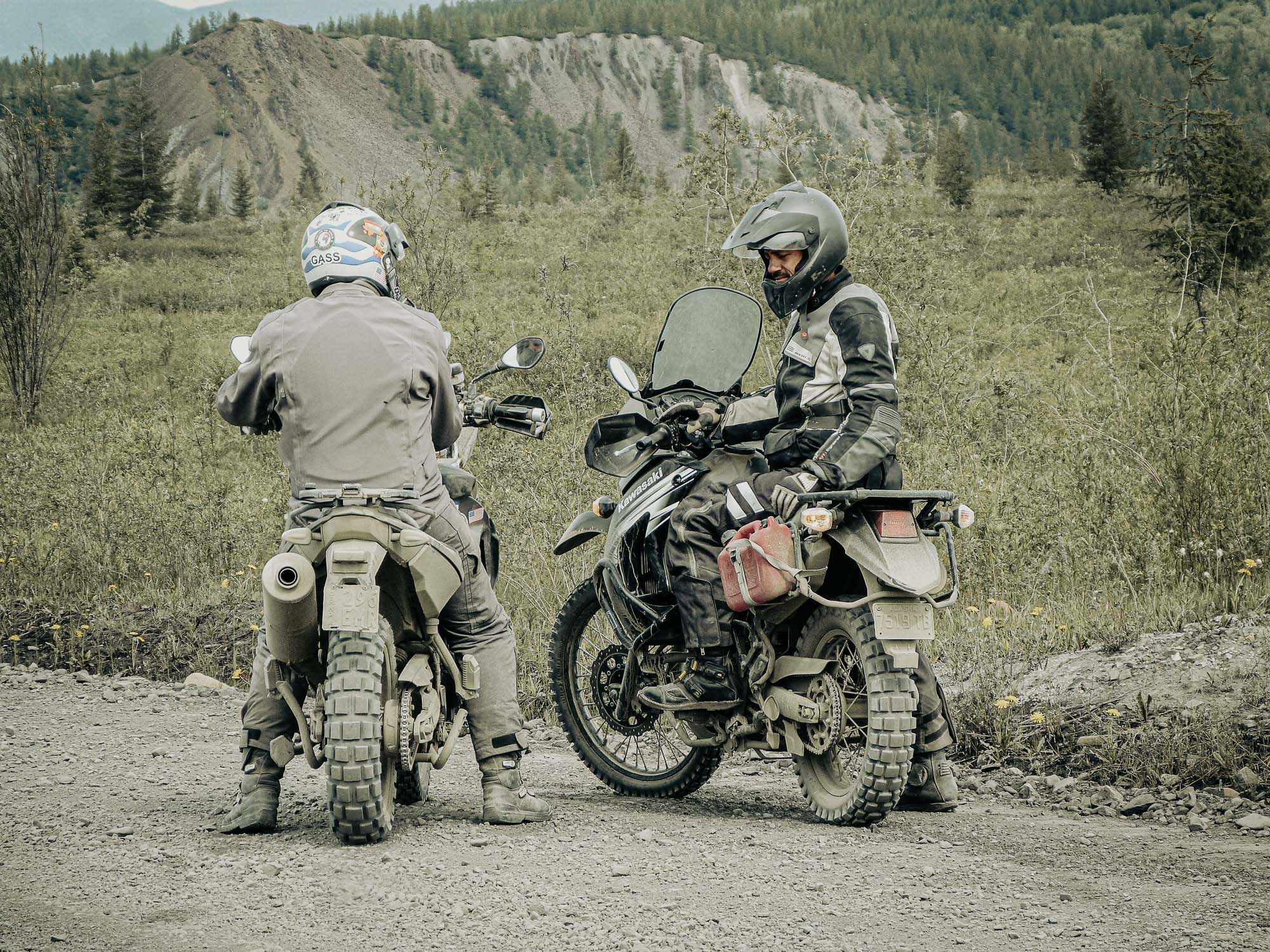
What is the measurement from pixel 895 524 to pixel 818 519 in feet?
1.12

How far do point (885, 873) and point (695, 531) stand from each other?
63.0 inches

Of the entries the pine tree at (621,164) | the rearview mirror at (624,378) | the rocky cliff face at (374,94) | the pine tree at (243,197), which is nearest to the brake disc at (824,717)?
the rearview mirror at (624,378)

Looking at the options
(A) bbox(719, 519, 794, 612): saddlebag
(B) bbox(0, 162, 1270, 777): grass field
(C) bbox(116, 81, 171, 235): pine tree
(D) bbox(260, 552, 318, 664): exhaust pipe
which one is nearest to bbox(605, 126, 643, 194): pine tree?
(C) bbox(116, 81, 171, 235): pine tree

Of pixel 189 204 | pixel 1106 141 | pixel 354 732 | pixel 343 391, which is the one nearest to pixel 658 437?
pixel 343 391

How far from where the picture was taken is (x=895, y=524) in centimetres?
473

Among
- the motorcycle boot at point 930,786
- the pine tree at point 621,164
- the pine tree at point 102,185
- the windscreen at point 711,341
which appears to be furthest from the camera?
the pine tree at point 621,164

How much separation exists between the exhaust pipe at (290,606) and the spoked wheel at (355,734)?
0.12m

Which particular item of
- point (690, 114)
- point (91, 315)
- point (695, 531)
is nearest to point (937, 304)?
point (695, 531)

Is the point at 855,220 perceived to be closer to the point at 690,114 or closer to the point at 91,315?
the point at 91,315

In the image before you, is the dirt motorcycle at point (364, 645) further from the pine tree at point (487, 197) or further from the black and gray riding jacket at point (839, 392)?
the pine tree at point (487, 197)

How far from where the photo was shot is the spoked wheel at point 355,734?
4.20 m

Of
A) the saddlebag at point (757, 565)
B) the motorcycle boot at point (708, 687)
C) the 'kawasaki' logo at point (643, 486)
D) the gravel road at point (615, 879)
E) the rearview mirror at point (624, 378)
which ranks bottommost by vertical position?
the gravel road at point (615, 879)

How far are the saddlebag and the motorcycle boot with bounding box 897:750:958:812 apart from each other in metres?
0.92

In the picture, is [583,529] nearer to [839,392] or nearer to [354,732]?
[839,392]
